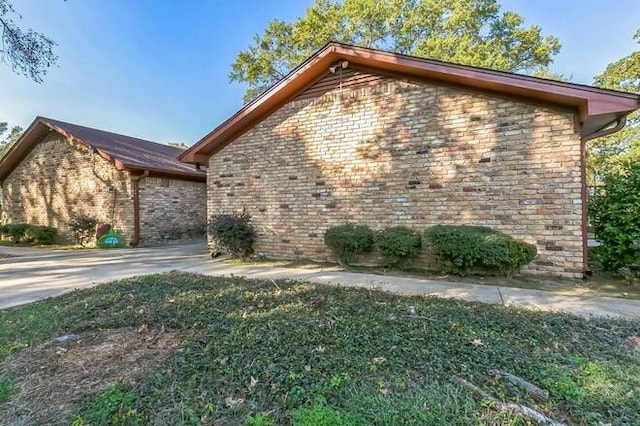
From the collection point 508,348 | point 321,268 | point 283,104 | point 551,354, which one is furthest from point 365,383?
point 283,104

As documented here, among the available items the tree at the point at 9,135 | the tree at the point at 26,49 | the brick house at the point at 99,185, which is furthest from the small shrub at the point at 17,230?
the tree at the point at 9,135

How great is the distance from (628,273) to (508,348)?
14.8 ft

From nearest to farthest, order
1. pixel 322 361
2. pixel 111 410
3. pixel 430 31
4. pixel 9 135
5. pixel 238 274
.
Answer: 1. pixel 111 410
2. pixel 322 361
3. pixel 238 274
4. pixel 430 31
5. pixel 9 135

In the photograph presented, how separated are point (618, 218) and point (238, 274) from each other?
662cm

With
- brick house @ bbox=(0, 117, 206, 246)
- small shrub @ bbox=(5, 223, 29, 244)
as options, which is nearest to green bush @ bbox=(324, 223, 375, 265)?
brick house @ bbox=(0, 117, 206, 246)

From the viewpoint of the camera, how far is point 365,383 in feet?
6.95

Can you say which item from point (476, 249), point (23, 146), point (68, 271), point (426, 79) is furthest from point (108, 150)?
point (476, 249)

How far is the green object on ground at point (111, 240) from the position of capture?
1138 centimetres

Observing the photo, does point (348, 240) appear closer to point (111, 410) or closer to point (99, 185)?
point (111, 410)

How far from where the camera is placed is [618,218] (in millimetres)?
5086

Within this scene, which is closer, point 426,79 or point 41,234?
point 426,79

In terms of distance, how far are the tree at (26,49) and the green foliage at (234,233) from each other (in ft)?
17.9

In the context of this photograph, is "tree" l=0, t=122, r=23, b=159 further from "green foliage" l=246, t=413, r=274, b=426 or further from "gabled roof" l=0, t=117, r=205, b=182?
"green foliage" l=246, t=413, r=274, b=426

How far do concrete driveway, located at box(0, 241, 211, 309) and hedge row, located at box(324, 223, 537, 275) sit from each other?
357cm
